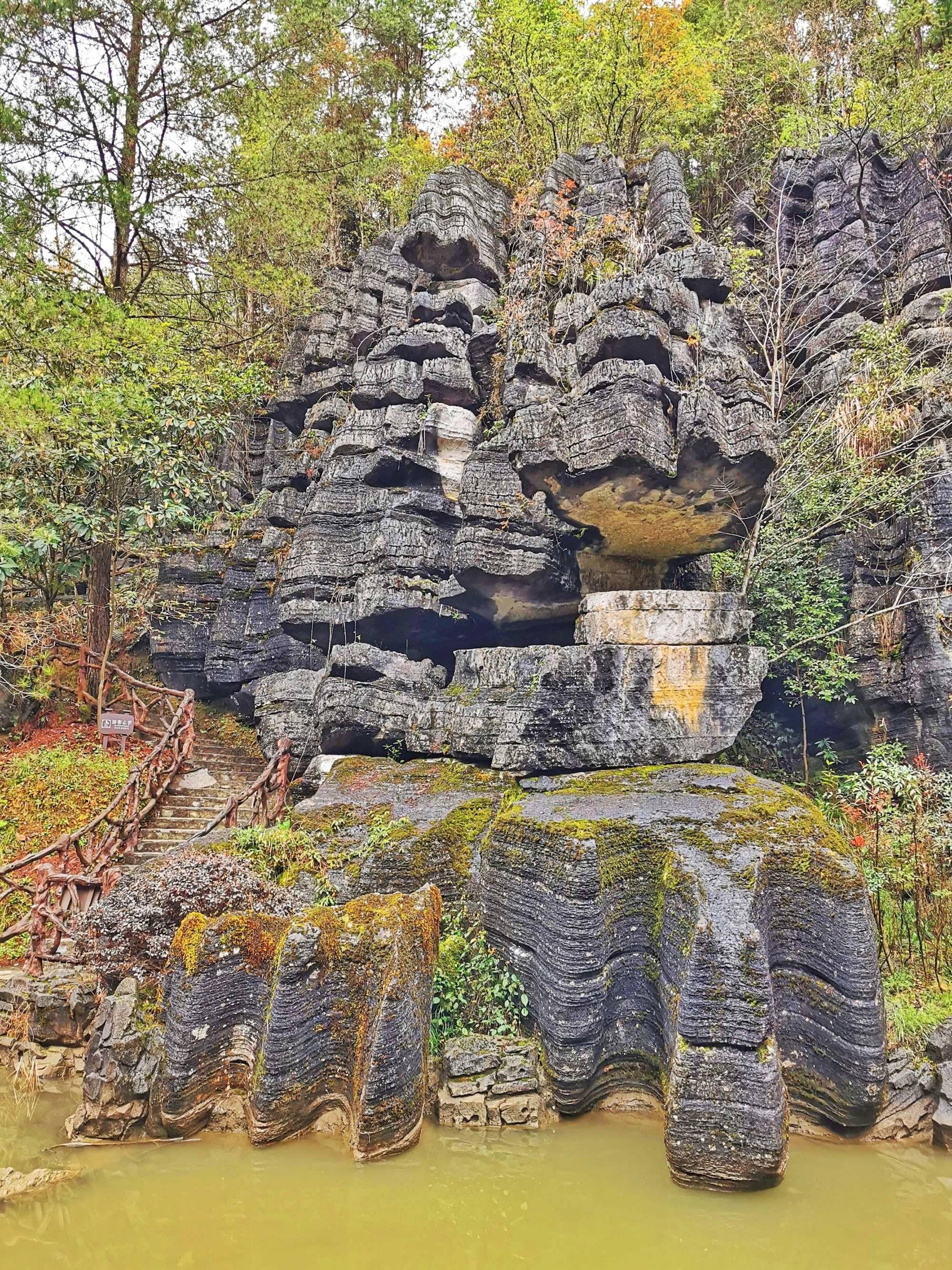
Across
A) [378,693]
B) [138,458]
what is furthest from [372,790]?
[138,458]

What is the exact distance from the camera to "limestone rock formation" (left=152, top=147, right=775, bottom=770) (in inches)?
282

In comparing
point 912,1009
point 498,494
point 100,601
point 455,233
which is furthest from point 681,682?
point 100,601

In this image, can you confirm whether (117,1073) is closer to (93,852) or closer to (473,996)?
(473,996)

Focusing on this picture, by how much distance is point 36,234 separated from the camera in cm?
1079

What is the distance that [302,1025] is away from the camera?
4.87 metres

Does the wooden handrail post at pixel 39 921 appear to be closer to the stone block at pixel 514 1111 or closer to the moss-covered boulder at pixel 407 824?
the moss-covered boulder at pixel 407 824

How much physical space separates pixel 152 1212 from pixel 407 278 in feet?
46.2

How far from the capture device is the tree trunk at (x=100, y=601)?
12555 mm

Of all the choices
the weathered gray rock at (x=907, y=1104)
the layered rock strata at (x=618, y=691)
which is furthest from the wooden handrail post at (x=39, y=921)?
the weathered gray rock at (x=907, y=1104)

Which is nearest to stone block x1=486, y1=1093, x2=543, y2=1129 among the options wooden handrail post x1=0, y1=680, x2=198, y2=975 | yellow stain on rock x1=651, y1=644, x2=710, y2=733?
yellow stain on rock x1=651, y1=644, x2=710, y2=733

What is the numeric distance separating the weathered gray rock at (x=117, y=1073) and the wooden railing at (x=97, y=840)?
2125mm

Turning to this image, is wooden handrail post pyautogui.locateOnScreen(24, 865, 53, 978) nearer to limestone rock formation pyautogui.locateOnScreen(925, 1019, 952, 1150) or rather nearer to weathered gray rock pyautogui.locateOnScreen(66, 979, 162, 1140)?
weathered gray rock pyautogui.locateOnScreen(66, 979, 162, 1140)

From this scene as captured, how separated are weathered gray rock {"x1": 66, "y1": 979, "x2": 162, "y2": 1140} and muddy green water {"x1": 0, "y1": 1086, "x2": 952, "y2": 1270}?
16 cm

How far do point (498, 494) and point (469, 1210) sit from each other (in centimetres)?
725
